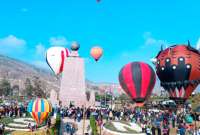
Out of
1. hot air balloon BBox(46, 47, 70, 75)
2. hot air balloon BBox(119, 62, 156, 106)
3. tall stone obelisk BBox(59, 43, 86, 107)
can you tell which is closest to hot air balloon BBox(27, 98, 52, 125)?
hot air balloon BBox(119, 62, 156, 106)

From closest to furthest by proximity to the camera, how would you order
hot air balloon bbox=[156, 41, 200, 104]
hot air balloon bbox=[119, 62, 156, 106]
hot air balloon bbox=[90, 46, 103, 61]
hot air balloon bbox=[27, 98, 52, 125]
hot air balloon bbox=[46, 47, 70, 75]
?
1. hot air balloon bbox=[27, 98, 52, 125]
2. hot air balloon bbox=[119, 62, 156, 106]
3. hot air balloon bbox=[156, 41, 200, 104]
4. hot air balloon bbox=[90, 46, 103, 61]
5. hot air balloon bbox=[46, 47, 70, 75]

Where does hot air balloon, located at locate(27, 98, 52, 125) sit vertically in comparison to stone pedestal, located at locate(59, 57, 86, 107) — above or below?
below

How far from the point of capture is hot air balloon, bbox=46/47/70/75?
50.5 m

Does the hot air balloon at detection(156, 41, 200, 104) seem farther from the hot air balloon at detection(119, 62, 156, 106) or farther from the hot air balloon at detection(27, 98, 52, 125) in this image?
the hot air balloon at detection(27, 98, 52, 125)

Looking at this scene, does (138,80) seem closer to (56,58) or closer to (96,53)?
(96,53)

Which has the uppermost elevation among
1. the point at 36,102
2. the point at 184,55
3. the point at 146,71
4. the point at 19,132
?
the point at 184,55

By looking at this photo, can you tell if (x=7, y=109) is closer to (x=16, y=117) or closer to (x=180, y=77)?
(x=16, y=117)

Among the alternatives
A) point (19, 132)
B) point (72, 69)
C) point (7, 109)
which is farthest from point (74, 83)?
point (19, 132)

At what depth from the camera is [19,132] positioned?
29109mm

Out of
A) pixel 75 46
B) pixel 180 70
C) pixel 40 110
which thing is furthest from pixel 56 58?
pixel 40 110

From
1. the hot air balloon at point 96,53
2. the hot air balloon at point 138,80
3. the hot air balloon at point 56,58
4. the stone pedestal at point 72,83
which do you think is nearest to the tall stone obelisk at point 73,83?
the stone pedestal at point 72,83

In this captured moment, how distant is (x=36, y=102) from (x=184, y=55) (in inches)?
673

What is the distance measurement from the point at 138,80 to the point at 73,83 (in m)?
19.6

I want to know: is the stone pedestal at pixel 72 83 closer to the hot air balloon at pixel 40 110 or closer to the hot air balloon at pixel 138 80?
the hot air balloon at pixel 138 80
